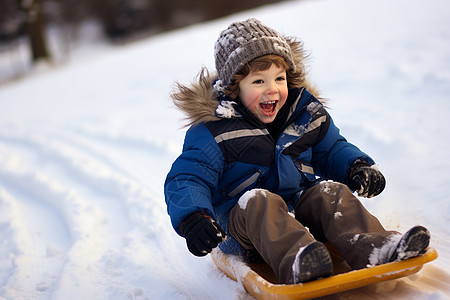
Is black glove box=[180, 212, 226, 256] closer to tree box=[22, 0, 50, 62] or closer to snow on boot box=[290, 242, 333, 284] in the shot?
snow on boot box=[290, 242, 333, 284]

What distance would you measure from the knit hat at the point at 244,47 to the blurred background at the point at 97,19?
16231mm

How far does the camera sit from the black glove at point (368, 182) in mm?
2033

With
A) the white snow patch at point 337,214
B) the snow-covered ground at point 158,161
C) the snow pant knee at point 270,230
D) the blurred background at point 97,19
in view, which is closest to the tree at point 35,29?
the blurred background at point 97,19

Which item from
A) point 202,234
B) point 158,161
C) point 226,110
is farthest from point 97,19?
point 202,234

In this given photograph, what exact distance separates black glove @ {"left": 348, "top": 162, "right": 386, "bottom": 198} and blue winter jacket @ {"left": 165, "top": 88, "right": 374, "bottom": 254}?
0.34 ft

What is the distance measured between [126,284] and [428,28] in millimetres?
4162

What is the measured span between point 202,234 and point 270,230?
0.84ft

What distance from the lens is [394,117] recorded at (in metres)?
3.53

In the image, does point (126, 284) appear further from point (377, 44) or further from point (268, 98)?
point (377, 44)

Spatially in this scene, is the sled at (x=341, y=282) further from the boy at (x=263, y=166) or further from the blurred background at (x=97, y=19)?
the blurred background at (x=97, y=19)

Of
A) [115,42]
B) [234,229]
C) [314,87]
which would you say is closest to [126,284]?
[234,229]

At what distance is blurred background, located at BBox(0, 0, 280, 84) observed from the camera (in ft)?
61.4

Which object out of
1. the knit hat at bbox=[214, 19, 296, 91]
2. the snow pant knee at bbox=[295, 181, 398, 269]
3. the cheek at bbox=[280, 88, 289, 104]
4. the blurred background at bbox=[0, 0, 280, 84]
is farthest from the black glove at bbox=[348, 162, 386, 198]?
the blurred background at bbox=[0, 0, 280, 84]

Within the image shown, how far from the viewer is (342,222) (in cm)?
182
